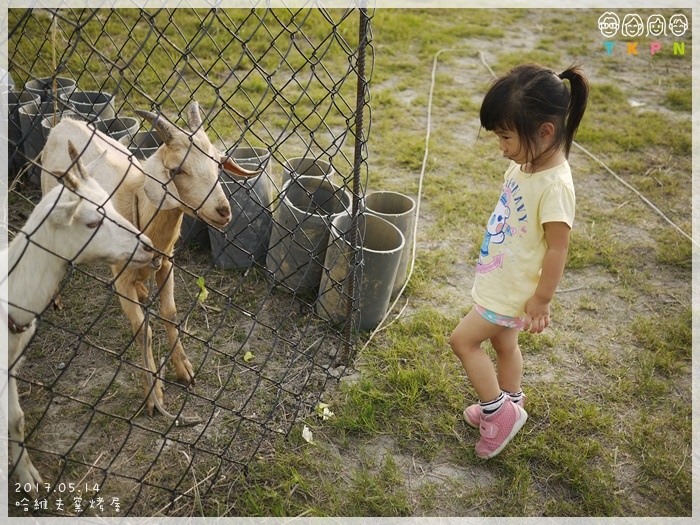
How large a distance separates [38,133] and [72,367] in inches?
79.2

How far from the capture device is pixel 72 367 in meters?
2.83

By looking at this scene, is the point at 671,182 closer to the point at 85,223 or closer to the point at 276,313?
the point at 276,313

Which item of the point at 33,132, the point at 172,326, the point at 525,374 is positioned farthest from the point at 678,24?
the point at 172,326

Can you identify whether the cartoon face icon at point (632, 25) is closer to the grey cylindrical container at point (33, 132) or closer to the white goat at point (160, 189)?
the grey cylindrical container at point (33, 132)

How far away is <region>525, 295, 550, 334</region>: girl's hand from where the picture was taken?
7.15ft

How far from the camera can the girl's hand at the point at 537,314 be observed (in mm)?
2180

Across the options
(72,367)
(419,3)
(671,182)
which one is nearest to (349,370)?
(72,367)

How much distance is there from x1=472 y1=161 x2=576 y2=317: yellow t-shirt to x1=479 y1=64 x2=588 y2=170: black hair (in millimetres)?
113

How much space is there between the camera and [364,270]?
302 centimetres

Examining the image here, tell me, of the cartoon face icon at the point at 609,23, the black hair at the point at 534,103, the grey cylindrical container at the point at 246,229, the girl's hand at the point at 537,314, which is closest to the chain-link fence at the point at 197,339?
the grey cylindrical container at the point at 246,229

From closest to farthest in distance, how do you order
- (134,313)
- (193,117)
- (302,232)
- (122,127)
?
(193,117)
(134,313)
(302,232)
(122,127)

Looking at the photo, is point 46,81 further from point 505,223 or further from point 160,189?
point 505,223

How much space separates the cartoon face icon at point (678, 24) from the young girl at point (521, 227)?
8.00 m

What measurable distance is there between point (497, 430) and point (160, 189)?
5.52ft
